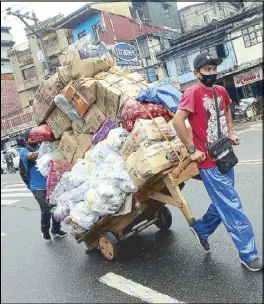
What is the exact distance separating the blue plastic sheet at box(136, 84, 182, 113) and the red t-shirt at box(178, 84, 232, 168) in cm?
48

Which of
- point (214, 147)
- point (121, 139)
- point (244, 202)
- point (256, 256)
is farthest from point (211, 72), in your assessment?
point (244, 202)

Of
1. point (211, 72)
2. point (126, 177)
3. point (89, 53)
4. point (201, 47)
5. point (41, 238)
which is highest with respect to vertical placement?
point (201, 47)

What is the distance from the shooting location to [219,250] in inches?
147

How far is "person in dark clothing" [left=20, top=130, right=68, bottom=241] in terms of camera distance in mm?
5133

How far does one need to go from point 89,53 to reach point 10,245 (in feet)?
11.8

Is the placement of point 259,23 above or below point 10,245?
above

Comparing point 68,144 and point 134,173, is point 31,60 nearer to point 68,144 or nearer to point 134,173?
point 68,144

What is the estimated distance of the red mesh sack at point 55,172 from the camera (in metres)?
4.39

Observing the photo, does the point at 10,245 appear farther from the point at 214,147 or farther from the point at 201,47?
the point at 201,47

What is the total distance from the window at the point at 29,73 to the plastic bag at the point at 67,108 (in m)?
33.2

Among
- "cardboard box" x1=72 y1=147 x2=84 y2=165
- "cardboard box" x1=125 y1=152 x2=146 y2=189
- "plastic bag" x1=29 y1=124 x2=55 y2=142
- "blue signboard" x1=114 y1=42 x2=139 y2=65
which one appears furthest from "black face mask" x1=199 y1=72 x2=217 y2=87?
"blue signboard" x1=114 y1=42 x2=139 y2=65

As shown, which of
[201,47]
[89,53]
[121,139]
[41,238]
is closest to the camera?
[121,139]

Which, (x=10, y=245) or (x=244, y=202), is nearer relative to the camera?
(x=244, y=202)

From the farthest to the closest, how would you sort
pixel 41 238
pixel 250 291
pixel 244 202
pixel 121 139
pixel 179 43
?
pixel 179 43
pixel 41 238
pixel 244 202
pixel 121 139
pixel 250 291
